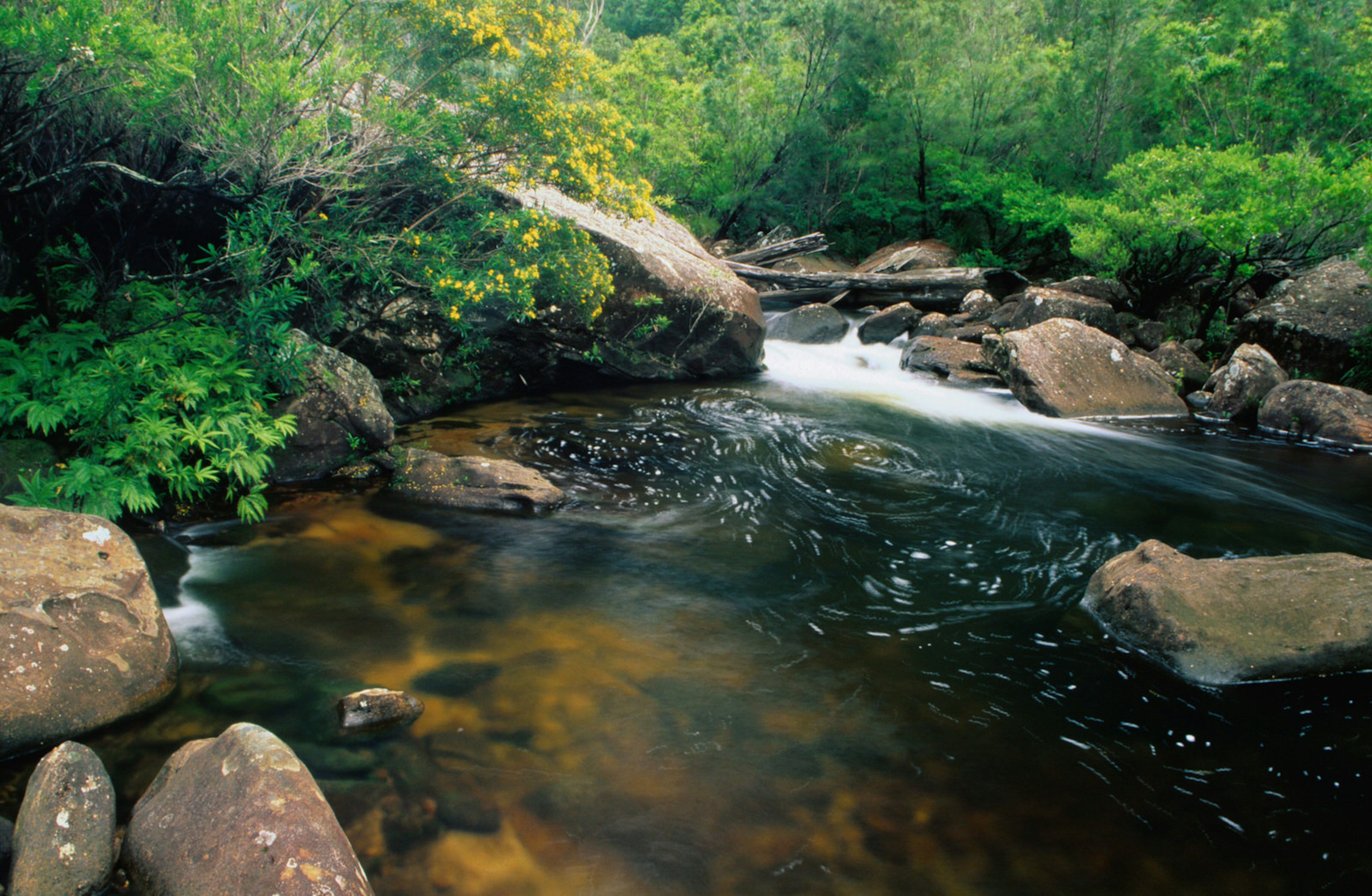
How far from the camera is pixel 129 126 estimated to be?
5348 millimetres

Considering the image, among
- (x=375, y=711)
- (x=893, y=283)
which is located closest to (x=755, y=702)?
(x=375, y=711)

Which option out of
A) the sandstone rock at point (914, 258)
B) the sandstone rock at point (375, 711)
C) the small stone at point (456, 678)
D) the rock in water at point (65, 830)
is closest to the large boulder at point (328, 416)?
the small stone at point (456, 678)

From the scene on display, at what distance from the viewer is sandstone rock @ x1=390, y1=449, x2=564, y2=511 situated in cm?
688

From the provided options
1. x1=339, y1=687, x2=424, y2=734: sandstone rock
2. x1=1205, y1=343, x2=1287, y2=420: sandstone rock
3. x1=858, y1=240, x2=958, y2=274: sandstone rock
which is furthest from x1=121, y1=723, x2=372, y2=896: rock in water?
x1=858, y1=240, x2=958, y2=274: sandstone rock

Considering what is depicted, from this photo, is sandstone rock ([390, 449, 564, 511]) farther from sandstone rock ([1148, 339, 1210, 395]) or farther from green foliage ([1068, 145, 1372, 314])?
green foliage ([1068, 145, 1372, 314])

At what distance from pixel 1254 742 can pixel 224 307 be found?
834 centimetres

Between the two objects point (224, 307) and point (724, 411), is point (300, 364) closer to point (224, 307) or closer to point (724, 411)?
point (224, 307)

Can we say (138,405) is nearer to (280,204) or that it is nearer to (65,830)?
(280,204)

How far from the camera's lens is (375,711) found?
3.87 meters

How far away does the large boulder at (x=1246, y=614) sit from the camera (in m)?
4.71

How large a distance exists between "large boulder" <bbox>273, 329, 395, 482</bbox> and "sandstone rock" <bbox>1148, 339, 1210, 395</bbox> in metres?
14.1

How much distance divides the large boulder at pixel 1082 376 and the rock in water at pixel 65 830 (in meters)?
12.8

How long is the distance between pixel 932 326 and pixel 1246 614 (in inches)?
511

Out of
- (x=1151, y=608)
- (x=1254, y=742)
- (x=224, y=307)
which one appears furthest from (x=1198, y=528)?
(x=224, y=307)
